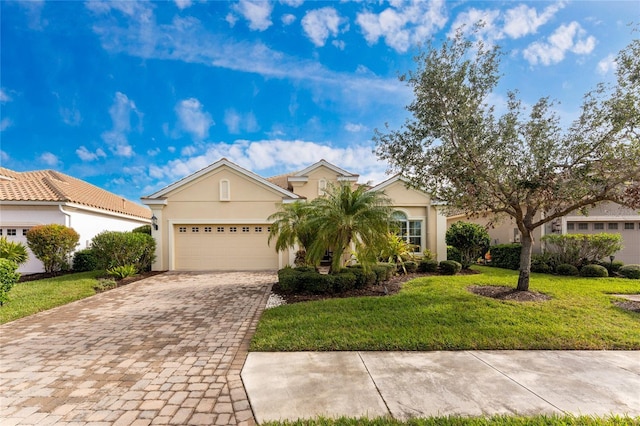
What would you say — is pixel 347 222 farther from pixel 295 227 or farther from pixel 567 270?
pixel 567 270

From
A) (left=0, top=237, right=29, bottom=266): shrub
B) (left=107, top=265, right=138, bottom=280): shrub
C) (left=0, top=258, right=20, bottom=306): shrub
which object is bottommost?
(left=107, top=265, right=138, bottom=280): shrub

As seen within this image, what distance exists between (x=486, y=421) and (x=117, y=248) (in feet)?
43.8

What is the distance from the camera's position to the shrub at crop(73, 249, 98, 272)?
1301cm

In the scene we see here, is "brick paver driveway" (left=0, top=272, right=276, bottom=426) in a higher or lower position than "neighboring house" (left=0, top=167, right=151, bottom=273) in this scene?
lower

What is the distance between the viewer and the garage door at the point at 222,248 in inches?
563

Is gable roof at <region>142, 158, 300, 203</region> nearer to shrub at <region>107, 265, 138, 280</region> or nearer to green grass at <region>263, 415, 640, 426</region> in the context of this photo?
shrub at <region>107, 265, 138, 280</region>

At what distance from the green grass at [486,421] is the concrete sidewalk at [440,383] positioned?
12 cm

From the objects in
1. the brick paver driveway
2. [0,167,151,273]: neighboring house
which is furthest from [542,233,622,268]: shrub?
[0,167,151,273]: neighboring house

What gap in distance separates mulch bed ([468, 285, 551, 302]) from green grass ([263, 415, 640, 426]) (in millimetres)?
5108

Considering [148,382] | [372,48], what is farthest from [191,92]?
[148,382]

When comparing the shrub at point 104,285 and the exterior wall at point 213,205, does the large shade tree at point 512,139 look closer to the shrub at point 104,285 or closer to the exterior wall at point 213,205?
the exterior wall at point 213,205

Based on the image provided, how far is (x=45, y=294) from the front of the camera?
8.57m

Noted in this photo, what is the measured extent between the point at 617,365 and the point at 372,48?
1130cm

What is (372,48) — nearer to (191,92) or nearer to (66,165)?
(191,92)
